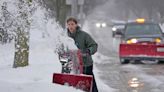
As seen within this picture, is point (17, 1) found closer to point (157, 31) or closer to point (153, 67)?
point (153, 67)

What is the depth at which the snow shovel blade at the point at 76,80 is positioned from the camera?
8.55 metres

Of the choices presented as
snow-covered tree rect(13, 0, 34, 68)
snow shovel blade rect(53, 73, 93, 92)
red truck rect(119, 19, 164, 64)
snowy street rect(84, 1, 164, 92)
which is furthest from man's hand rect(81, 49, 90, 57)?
red truck rect(119, 19, 164, 64)

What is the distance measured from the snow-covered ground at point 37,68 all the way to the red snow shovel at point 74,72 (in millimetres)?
133

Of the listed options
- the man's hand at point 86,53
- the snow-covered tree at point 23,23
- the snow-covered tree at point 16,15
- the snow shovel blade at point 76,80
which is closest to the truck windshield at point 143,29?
the snow-covered tree at point 23,23

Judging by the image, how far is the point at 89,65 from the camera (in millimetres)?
8789

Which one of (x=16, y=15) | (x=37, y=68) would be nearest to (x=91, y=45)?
(x=16, y=15)

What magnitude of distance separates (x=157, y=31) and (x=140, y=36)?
1.12 meters

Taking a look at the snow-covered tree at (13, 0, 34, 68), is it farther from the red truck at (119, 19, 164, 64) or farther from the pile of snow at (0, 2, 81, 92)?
the red truck at (119, 19, 164, 64)

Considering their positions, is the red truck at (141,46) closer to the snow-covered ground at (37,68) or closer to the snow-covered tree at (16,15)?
the snow-covered ground at (37,68)

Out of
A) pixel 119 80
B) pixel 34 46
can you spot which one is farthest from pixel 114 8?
pixel 119 80

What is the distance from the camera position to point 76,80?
8.67m

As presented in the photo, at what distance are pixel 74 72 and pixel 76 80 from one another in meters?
0.20

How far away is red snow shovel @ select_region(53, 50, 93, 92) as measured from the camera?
8.57 metres

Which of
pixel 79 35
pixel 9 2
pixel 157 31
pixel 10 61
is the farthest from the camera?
pixel 157 31
